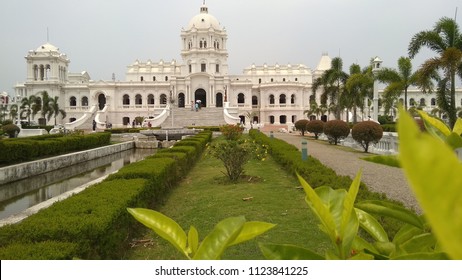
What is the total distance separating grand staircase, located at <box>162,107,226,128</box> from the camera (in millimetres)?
48522

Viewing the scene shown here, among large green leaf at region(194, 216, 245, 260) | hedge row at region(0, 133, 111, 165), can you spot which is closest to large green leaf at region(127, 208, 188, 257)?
large green leaf at region(194, 216, 245, 260)

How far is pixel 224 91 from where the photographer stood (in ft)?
189

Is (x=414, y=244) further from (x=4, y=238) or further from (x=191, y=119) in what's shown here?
(x=191, y=119)

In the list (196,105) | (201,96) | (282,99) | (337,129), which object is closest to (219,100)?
(201,96)

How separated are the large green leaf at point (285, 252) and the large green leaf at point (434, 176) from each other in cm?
65

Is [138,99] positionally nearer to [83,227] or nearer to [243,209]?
[243,209]

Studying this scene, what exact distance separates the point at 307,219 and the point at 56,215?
12.0ft

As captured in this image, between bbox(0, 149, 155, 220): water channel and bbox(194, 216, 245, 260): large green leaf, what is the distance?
783 centimetres

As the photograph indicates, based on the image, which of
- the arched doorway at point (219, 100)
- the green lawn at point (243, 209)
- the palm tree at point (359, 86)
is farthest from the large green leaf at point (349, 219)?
the arched doorway at point (219, 100)

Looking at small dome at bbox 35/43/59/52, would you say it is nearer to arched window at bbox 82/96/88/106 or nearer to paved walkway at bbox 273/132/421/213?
arched window at bbox 82/96/88/106

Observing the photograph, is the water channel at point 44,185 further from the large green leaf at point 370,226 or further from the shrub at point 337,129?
the shrub at point 337,129

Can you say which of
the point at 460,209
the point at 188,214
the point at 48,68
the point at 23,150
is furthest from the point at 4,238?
the point at 48,68

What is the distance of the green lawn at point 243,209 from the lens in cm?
507

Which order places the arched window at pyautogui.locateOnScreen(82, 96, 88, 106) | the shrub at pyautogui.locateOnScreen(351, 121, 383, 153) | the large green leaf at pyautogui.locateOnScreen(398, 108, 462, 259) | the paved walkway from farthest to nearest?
the arched window at pyautogui.locateOnScreen(82, 96, 88, 106)
the shrub at pyautogui.locateOnScreen(351, 121, 383, 153)
the paved walkway
the large green leaf at pyautogui.locateOnScreen(398, 108, 462, 259)
